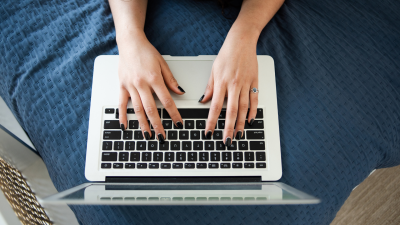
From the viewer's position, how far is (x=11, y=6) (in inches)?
28.9

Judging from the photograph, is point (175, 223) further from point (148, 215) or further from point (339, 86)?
point (339, 86)

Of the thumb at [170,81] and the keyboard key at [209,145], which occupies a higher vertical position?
the thumb at [170,81]

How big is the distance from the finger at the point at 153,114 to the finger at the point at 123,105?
0.18 feet

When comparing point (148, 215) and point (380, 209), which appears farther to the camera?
point (380, 209)

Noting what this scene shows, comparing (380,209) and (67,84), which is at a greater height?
(67,84)

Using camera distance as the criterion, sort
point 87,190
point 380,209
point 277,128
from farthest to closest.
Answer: point 380,209 < point 277,128 < point 87,190

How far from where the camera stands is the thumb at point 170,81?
2.13 feet

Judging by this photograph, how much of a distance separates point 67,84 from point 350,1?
36.2 inches

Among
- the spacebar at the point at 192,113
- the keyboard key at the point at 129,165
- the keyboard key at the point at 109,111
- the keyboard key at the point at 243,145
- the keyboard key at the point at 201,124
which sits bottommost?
A: the keyboard key at the point at 129,165

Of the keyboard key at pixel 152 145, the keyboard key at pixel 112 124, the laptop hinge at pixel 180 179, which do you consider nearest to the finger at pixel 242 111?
the laptop hinge at pixel 180 179

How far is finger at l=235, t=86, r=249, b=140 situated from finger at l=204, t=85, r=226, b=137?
0.17 ft

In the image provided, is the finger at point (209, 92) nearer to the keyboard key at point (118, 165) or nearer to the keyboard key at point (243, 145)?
the keyboard key at point (243, 145)

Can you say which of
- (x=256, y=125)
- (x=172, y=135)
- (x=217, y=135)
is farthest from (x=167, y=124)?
(x=256, y=125)

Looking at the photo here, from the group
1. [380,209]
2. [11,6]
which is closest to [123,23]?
[11,6]
